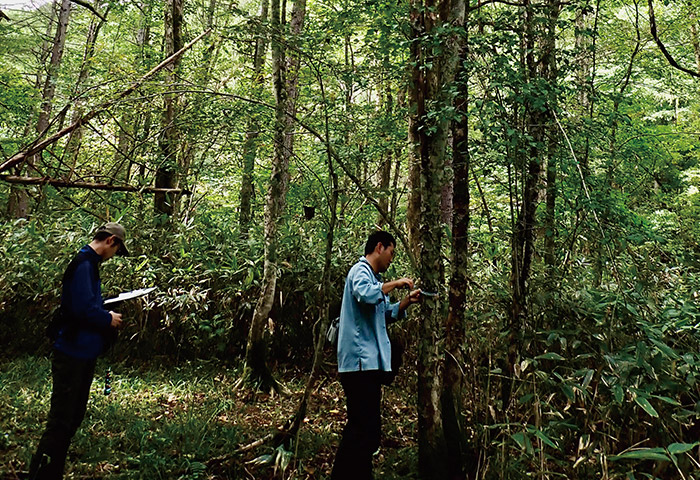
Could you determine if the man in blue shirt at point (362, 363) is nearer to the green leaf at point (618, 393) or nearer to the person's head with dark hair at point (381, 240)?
the person's head with dark hair at point (381, 240)

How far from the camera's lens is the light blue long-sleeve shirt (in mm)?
3383

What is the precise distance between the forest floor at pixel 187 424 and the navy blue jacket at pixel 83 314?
3.65 feet

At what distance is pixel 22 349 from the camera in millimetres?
6777

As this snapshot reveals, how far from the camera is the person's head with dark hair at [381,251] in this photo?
369 cm

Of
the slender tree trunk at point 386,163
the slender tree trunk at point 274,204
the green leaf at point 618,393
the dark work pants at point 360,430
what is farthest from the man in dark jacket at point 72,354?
the green leaf at point 618,393

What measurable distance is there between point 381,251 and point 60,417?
8.89 ft

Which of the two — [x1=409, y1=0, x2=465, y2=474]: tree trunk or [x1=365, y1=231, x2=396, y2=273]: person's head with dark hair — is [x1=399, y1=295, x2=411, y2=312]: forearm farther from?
[x1=365, y1=231, x2=396, y2=273]: person's head with dark hair

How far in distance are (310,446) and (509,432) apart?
6.30 feet

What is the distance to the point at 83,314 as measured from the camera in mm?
3387

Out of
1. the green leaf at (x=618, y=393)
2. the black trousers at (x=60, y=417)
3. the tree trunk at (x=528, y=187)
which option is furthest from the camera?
the tree trunk at (x=528, y=187)

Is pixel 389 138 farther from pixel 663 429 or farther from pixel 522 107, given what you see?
pixel 663 429

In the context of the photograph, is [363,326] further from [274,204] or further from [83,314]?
[274,204]

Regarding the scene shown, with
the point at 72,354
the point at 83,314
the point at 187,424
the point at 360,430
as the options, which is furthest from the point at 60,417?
the point at 360,430

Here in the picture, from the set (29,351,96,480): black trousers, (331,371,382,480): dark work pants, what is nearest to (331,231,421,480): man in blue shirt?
(331,371,382,480): dark work pants
